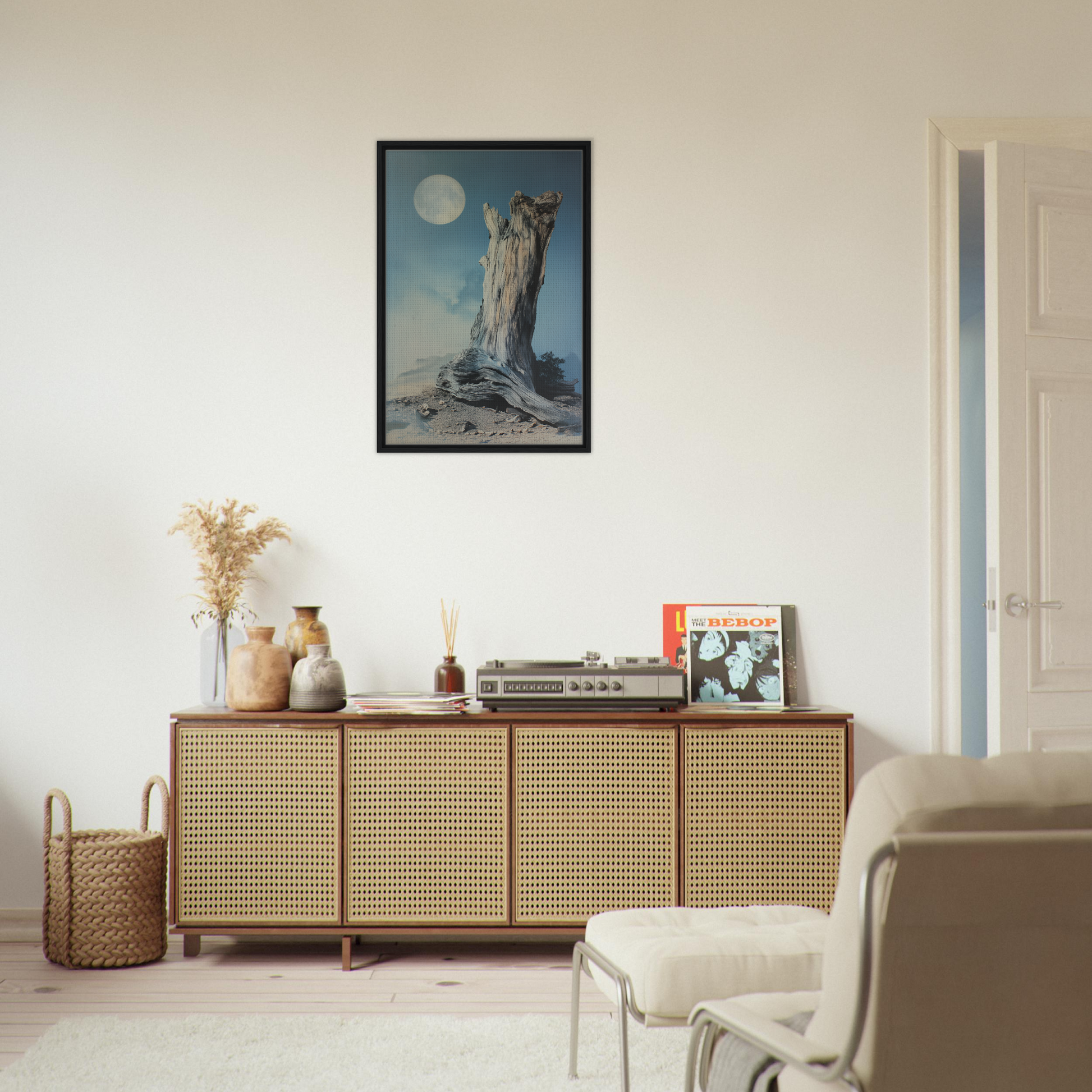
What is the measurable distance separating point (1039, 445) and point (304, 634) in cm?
243

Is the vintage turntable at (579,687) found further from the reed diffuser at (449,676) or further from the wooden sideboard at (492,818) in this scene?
the reed diffuser at (449,676)

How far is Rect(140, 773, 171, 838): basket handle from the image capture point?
3037mm

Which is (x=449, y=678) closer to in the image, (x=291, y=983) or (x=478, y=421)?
(x=478, y=421)

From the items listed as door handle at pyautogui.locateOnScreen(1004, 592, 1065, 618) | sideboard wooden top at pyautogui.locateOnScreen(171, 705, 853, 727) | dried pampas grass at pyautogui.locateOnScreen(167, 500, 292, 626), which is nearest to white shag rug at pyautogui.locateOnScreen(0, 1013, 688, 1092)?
sideboard wooden top at pyautogui.locateOnScreen(171, 705, 853, 727)

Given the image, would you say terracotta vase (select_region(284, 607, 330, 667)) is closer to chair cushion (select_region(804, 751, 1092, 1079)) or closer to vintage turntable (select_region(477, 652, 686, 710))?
vintage turntable (select_region(477, 652, 686, 710))

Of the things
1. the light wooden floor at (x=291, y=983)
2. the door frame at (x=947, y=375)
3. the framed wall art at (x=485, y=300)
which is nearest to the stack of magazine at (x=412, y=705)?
the light wooden floor at (x=291, y=983)

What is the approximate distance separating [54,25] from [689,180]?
88.3 inches

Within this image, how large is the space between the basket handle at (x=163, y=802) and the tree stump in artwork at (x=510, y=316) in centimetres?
156

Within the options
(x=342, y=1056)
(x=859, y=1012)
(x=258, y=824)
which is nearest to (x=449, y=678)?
(x=258, y=824)

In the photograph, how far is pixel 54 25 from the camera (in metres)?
3.47

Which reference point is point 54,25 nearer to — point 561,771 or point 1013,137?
point 561,771

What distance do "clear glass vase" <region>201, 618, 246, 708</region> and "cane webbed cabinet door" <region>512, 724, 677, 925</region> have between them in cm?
99

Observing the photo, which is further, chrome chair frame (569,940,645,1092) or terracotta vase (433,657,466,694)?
terracotta vase (433,657,466,694)

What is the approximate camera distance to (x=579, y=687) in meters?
3.05
